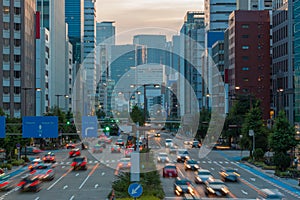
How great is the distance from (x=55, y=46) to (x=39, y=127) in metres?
100

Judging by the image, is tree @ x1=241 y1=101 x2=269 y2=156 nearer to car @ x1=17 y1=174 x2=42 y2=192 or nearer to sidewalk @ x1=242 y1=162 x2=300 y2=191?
sidewalk @ x1=242 y1=162 x2=300 y2=191

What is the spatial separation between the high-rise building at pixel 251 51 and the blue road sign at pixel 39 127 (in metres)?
75.6

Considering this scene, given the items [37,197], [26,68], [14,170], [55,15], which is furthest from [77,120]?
[37,197]

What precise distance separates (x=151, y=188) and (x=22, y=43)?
2969 inches

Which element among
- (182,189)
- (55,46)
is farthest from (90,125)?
(55,46)

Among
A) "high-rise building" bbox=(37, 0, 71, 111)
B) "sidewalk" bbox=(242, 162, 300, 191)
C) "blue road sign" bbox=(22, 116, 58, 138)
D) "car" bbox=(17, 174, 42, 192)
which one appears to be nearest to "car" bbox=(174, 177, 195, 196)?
"sidewalk" bbox=(242, 162, 300, 191)

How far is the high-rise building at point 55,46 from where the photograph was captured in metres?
159

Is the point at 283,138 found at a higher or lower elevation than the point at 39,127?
lower

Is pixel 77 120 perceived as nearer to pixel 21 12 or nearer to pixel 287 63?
pixel 21 12

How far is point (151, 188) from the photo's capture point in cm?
4194

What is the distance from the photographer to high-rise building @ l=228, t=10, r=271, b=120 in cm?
13438

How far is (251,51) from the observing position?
13612 centimetres

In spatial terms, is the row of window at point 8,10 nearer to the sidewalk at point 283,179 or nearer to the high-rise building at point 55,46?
the high-rise building at point 55,46

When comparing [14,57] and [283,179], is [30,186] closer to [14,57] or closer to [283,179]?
[283,179]
